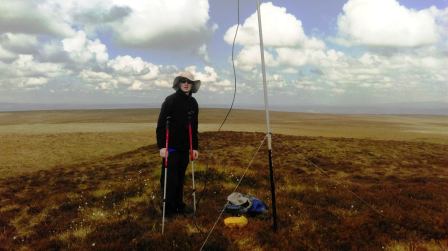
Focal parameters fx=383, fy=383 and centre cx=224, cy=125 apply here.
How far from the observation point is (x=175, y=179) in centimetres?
1025

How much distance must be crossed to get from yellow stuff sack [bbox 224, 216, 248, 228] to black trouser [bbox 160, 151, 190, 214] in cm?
154

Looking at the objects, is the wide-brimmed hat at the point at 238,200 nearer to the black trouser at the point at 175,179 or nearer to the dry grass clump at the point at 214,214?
the dry grass clump at the point at 214,214

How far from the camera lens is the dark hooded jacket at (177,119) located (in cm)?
988

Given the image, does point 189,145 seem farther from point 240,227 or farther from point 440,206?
point 440,206

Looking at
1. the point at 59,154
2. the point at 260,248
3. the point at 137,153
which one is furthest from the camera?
the point at 59,154

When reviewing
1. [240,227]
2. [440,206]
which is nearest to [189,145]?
[240,227]

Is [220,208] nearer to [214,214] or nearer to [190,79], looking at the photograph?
[214,214]

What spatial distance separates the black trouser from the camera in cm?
1016

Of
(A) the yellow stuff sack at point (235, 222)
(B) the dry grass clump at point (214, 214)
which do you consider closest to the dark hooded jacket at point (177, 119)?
(B) the dry grass clump at point (214, 214)

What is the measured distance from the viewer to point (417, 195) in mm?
13914

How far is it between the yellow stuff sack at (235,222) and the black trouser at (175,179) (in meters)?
1.54

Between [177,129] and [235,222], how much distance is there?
284cm

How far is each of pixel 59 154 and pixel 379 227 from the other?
33.6 metres

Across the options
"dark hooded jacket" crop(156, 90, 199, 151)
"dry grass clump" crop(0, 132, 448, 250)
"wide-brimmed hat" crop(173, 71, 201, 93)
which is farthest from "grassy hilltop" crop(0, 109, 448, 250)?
"wide-brimmed hat" crop(173, 71, 201, 93)
